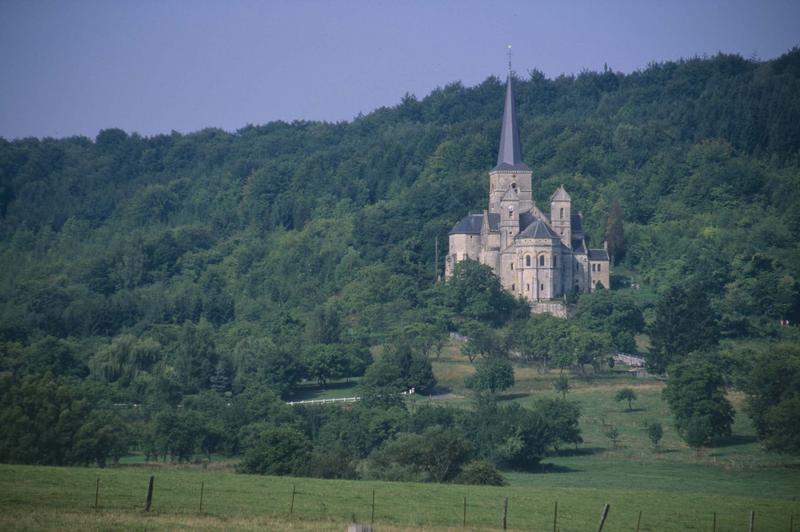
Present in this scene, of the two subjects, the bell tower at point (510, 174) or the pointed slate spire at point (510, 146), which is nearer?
the bell tower at point (510, 174)

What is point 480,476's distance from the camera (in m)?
46.8

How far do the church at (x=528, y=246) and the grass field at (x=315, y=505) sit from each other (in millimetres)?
50167

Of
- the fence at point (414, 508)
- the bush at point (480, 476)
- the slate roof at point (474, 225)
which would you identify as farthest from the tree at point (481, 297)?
the fence at point (414, 508)

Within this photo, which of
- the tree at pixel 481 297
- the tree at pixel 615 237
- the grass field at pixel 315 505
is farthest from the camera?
the tree at pixel 615 237

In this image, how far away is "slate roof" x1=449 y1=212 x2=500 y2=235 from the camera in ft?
314

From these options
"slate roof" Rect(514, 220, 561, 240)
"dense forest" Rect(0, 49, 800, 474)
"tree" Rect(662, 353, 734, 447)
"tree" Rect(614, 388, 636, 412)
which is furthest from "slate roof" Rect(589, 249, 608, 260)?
"tree" Rect(662, 353, 734, 447)

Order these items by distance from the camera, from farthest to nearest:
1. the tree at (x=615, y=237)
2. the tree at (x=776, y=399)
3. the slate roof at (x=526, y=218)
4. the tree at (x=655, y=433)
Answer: the tree at (x=615, y=237), the slate roof at (x=526, y=218), the tree at (x=655, y=433), the tree at (x=776, y=399)

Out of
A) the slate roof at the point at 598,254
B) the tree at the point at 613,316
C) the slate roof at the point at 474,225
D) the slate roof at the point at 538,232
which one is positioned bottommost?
the tree at the point at 613,316

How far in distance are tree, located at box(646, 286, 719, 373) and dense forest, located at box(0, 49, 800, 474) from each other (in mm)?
166

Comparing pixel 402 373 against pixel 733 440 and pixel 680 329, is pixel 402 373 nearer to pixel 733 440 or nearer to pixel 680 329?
pixel 680 329

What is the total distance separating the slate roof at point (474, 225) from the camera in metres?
95.7

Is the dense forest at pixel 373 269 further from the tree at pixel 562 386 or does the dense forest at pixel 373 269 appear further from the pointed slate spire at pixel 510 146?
the pointed slate spire at pixel 510 146

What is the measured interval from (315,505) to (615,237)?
230 ft

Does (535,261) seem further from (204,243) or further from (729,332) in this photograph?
(204,243)
